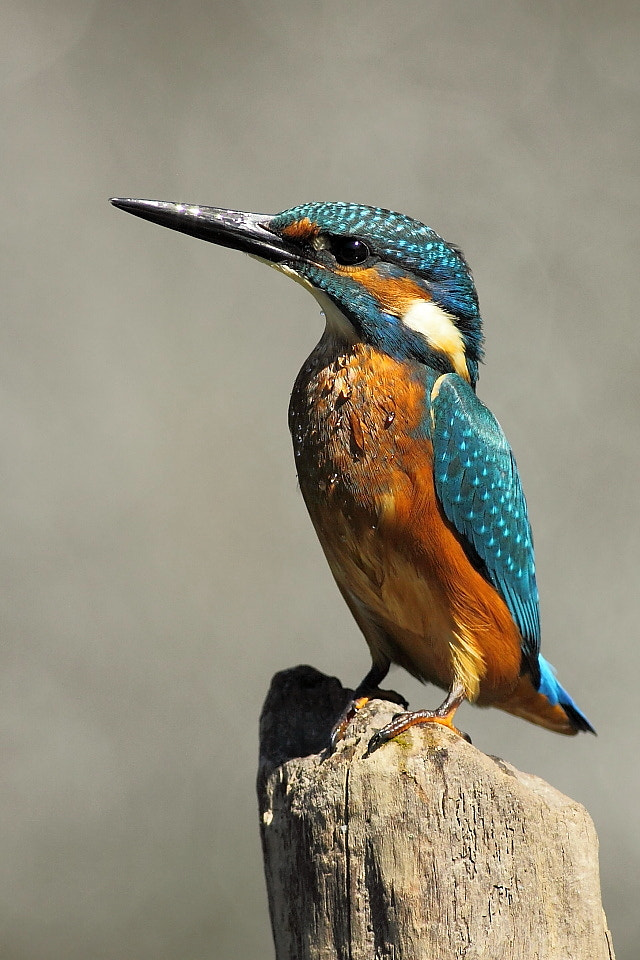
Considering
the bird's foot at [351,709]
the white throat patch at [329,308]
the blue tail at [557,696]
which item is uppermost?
the white throat patch at [329,308]

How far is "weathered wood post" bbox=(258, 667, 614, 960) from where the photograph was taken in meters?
1.58

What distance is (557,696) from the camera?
7.77 ft

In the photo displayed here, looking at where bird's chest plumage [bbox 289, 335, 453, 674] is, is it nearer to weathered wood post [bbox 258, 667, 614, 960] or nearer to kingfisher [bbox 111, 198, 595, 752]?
kingfisher [bbox 111, 198, 595, 752]

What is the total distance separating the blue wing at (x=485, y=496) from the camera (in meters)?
2.01

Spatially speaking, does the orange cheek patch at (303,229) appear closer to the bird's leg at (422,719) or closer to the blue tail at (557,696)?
the bird's leg at (422,719)

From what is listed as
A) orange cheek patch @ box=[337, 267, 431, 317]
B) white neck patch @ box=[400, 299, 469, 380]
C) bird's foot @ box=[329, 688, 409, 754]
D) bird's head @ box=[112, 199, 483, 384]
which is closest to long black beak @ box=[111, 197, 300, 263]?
bird's head @ box=[112, 199, 483, 384]

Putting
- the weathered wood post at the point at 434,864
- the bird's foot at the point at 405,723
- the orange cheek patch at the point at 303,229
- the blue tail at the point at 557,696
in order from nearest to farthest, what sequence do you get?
the weathered wood post at the point at 434,864 → the bird's foot at the point at 405,723 → the orange cheek patch at the point at 303,229 → the blue tail at the point at 557,696

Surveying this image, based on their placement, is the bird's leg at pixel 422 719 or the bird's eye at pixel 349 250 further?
the bird's eye at pixel 349 250

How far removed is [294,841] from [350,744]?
203 mm

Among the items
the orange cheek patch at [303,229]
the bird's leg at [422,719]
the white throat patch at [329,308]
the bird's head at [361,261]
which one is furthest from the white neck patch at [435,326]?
the bird's leg at [422,719]

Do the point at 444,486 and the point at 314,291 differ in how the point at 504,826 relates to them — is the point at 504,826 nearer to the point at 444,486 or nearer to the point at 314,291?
the point at 444,486

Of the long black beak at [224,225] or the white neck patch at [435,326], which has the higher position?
the white neck patch at [435,326]

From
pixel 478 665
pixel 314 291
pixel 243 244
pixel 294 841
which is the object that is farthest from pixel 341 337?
pixel 294 841

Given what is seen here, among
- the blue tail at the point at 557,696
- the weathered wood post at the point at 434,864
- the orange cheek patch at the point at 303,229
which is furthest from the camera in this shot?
the blue tail at the point at 557,696
